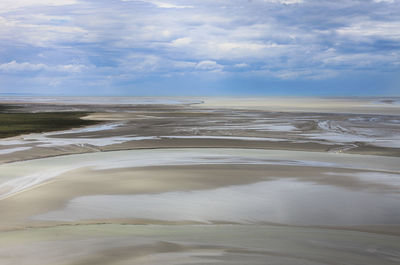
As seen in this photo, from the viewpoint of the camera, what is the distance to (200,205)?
8180 mm

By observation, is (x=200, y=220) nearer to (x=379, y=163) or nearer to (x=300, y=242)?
(x=300, y=242)

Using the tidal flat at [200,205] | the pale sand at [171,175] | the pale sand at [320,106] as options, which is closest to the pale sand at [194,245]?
the tidal flat at [200,205]

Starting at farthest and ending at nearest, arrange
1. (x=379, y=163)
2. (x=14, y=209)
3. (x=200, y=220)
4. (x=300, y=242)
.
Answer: (x=379, y=163) < (x=14, y=209) < (x=200, y=220) < (x=300, y=242)

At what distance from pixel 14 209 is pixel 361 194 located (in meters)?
6.36

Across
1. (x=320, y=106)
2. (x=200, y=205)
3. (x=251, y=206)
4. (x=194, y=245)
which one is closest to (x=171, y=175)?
(x=200, y=205)

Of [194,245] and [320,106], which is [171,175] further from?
[320,106]

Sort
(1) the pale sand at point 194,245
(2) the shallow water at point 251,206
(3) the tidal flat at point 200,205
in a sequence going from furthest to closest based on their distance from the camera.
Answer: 1. (2) the shallow water at point 251,206
2. (3) the tidal flat at point 200,205
3. (1) the pale sand at point 194,245

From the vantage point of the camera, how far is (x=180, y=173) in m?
11.3

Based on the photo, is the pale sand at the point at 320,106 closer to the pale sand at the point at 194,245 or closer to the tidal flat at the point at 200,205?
the tidal flat at the point at 200,205

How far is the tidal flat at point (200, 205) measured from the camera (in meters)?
5.80

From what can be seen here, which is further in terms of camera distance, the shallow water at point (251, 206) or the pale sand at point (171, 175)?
the pale sand at point (171, 175)

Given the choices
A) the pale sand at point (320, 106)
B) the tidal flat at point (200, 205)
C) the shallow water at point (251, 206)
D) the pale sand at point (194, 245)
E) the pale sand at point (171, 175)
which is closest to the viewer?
the pale sand at point (194, 245)

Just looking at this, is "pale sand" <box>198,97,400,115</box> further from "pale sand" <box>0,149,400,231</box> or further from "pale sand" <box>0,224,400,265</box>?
"pale sand" <box>0,224,400,265</box>

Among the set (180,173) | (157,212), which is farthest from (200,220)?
(180,173)
